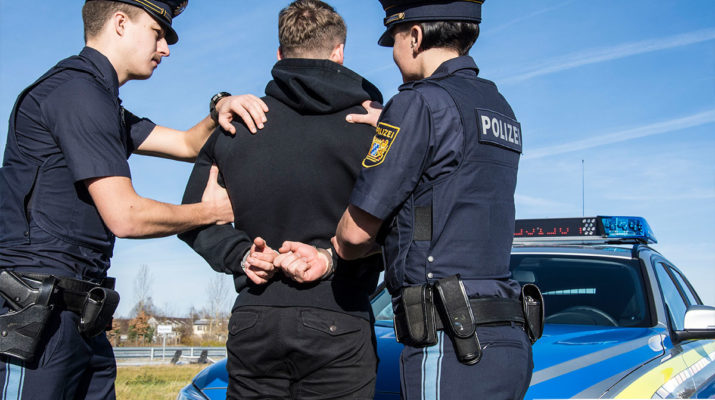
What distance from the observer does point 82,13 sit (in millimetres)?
2936

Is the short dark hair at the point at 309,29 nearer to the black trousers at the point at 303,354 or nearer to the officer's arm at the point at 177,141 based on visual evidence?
the officer's arm at the point at 177,141

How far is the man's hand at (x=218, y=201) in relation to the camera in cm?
277

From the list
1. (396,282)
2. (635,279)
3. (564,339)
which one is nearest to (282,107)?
(396,282)

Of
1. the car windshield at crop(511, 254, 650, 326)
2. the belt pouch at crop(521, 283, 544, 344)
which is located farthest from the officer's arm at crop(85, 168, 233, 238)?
the car windshield at crop(511, 254, 650, 326)

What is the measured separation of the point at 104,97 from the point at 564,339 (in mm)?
2490

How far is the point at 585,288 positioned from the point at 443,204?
249 cm

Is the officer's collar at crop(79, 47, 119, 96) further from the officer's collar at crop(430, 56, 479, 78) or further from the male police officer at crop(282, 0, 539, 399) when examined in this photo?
the officer's collar at crop(430, 56, 479, 78)

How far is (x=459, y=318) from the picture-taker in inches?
84.3

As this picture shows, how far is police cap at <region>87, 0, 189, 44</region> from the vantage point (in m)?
2.88

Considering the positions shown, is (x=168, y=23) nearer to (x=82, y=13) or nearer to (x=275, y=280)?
(x=82, y=13)

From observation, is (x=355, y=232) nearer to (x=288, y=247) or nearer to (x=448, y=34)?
(x=288, y=247)

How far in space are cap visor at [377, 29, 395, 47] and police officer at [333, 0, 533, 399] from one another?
364 millimetres

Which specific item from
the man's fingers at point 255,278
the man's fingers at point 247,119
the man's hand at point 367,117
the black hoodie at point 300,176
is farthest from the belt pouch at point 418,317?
the man's fingers at point 247,119

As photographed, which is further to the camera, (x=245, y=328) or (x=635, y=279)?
(x=635, y=279)
